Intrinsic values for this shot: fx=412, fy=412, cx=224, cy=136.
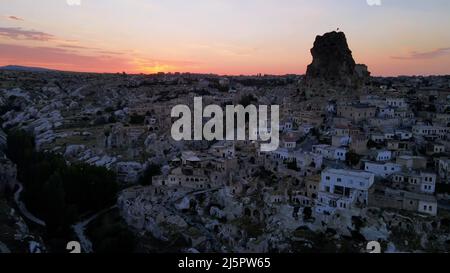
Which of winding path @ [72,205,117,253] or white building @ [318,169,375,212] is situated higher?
white building @ [318,169,375,212]

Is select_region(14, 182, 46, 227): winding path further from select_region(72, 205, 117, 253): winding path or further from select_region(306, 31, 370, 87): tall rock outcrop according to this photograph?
select_region(306, 31, 370, 87): tall rock outcrop

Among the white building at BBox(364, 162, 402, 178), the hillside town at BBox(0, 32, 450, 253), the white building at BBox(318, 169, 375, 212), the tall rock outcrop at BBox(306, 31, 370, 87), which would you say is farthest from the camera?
the tall rock outcrop at BBox(306, 31, 370, 87)

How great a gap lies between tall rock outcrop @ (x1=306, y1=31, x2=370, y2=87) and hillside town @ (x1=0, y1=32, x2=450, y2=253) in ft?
10.9

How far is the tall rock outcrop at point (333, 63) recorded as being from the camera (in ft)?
126

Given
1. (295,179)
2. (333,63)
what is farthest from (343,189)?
(333,63)

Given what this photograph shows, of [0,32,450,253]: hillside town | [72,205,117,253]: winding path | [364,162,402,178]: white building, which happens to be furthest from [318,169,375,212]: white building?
[72,205,117,253]: winding path

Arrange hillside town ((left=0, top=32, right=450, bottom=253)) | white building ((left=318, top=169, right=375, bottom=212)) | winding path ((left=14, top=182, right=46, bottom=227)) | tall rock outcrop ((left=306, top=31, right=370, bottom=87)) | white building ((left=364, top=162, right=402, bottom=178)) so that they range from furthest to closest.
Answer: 1. tall rock outcrop ((left=306, top=31, right=370, bottom=87))
2. white building ((left=364, top=162, right=402, bottom=178))
3. winding path ((left=14, top=182, right=46, bottom=227))
4. white building ((left=318, top=169, right=375, bottom=212))
5. hillside town ((left=0, top=32, right=450, bottom=253))

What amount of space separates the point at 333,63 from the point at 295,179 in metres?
22.3

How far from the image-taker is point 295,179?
19766 millimetres

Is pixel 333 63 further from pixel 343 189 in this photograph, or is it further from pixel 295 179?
pixel 343 189

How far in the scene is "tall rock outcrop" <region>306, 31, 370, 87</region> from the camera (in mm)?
38531

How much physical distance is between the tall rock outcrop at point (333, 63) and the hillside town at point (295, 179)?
331cm

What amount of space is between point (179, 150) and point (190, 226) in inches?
410
